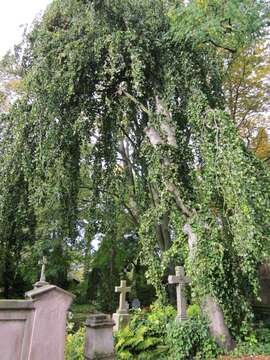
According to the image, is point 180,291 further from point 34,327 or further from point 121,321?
point 34,327

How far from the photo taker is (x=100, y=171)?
704 centimetres

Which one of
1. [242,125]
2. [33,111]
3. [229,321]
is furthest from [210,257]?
[242,125]

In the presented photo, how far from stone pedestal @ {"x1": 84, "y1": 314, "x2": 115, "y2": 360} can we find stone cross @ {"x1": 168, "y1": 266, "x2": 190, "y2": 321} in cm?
166

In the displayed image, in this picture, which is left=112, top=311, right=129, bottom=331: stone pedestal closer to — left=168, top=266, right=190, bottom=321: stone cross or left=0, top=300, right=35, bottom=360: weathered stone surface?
left=168, top=266, right=190, bottom=321: stone cross

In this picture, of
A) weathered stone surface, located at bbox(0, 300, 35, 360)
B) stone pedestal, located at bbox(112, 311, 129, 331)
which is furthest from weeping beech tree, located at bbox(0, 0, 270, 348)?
weathered stone surface, located at bbox(0, 300, 35, 360)

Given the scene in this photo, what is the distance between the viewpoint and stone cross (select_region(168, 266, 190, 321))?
17.4 feet

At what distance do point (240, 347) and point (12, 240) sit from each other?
16.1 feet

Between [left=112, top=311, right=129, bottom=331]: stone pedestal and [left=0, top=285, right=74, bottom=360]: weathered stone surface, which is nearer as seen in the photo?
[left=0, top=285, right=74, bottom=360]: weathered stone surface

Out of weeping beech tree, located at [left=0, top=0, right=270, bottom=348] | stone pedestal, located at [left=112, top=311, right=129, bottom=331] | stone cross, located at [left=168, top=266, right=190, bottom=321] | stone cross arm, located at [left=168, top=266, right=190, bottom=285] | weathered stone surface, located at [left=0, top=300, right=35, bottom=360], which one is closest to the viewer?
weathered stone surface, located at [left=0, top=300, right=35, bottom=360]

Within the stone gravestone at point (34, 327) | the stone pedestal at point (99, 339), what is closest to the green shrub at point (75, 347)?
the stone pedestal at point (99, 339)

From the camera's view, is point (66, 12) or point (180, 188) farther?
point (66, 12)

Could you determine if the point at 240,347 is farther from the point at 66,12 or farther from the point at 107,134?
the point at 66,12

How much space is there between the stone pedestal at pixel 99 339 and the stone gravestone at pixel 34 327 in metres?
0.74

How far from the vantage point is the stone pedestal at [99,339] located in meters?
3.83
